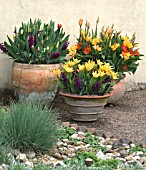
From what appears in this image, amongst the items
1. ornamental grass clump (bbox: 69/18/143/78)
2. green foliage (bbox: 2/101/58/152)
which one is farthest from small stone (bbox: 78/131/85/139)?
ornamental grass clump (bbox: 69/18/143/78)

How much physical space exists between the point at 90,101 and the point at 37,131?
199 centimetres

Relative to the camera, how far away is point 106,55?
28.7ft

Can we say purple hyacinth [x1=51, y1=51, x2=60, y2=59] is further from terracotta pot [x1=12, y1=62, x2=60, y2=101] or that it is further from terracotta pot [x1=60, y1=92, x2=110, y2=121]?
terracotta pot [x1=60, y1=92, x2=110, y2=121]

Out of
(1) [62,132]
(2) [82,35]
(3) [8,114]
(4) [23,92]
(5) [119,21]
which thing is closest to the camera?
(3) [8,114]

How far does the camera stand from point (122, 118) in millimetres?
8242

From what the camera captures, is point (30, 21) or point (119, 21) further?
point (119, 21)

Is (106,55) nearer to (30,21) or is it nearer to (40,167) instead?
(30,21)

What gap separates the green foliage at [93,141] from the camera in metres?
6.22

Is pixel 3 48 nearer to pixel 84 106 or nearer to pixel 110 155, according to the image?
pixel 84 106

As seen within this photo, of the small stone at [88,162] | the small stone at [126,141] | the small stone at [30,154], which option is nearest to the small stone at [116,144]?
the small stone at [126,141]

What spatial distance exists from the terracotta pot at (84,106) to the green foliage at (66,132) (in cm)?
77

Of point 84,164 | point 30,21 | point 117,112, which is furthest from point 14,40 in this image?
point 84,164

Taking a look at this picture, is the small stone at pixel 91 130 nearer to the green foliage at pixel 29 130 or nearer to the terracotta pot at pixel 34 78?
the green foliage at pixel 29 130

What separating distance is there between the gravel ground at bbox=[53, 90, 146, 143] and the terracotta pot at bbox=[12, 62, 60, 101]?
0.47 meters
